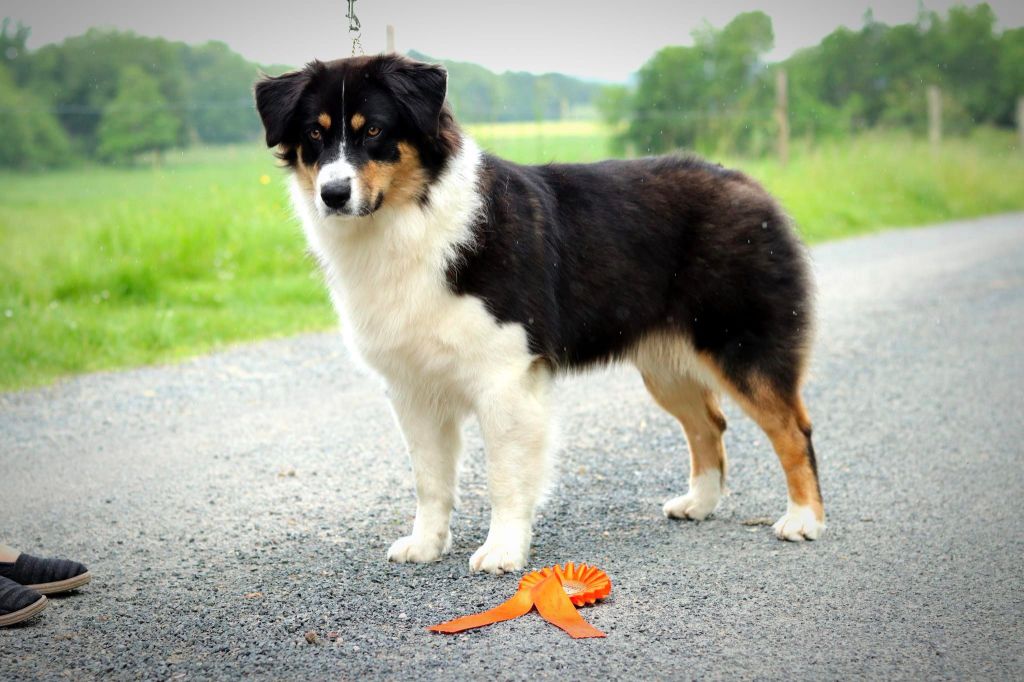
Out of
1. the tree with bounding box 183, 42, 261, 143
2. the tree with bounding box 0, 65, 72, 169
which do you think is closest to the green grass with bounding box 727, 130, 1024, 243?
the tree with bounding box 183, 42, 261, 143

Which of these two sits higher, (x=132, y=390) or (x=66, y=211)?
(x=66, y=211)

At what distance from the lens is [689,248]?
15.1 ft

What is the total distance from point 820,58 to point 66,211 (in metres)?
12.4

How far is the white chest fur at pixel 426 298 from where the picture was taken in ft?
13.3

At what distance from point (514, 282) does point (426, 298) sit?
357mm

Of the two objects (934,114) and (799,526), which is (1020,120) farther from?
(799,526)

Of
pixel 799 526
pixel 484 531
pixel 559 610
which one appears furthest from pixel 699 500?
pixel 559 610

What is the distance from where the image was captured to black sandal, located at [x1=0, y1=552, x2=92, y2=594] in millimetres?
3842

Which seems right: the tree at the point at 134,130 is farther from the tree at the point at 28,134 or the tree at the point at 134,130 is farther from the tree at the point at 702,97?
the tree at the point at 702,97

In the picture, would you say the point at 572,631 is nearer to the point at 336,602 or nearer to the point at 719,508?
the point at 336,602

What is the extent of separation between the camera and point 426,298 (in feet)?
13.3

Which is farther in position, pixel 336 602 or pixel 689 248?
pixel 689 248

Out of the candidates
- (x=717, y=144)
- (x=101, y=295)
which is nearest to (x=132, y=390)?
(x=101, y=295)

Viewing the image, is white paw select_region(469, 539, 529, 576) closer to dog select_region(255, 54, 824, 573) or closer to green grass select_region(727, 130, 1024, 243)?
dog select_region(255, 54, 824, 573)
